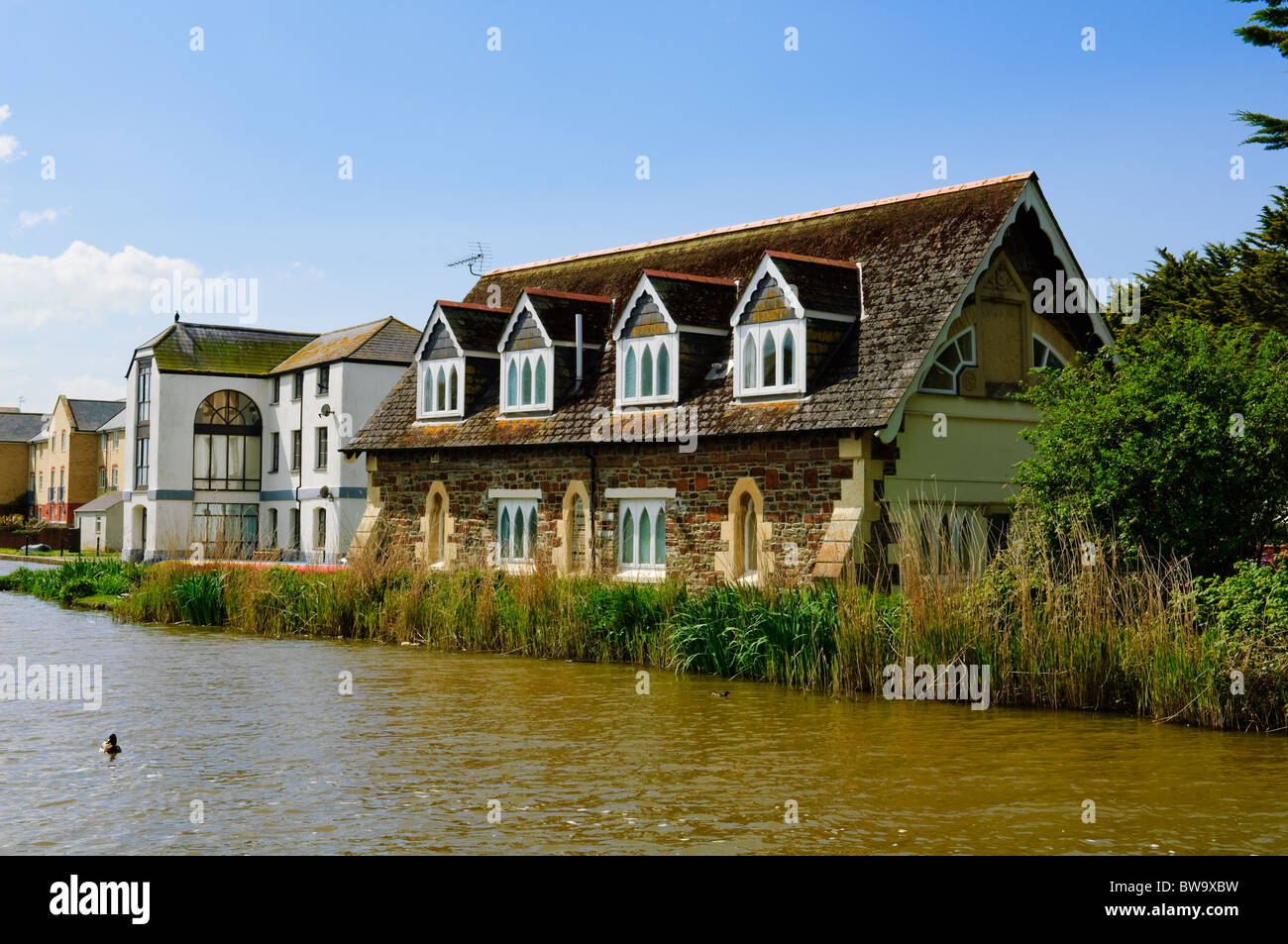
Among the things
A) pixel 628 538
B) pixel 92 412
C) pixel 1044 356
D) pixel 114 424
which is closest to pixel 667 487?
pixel 628 538

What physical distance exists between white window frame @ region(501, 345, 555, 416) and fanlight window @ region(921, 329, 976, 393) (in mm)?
7921

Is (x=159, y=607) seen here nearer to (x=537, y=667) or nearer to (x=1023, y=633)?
(x=537, y=667)

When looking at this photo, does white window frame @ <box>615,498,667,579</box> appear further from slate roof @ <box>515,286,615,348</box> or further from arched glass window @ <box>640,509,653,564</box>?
slate roof @ <box>515,286,615,348</box>

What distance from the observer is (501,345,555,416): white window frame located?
85.8 feet

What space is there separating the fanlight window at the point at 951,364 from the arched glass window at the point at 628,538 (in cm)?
597

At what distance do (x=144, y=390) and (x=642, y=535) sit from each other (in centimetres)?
4225

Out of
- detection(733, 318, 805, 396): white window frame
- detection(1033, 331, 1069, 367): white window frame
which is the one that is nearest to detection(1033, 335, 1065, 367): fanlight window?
detection(1033, 331, 1069, 367): white window frame

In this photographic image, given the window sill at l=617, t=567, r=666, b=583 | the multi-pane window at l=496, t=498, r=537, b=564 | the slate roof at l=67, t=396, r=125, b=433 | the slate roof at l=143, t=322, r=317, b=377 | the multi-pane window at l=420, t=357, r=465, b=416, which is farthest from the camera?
the slate roof at l=67, t=396, r=125, b=433

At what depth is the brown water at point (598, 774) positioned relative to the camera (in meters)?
8.94

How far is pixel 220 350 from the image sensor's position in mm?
58312

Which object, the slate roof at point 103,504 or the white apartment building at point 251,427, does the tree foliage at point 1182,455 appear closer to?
the white apartment building at point 251,427

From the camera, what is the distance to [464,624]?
2119 cm

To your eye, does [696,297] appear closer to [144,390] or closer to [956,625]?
[956,625]
